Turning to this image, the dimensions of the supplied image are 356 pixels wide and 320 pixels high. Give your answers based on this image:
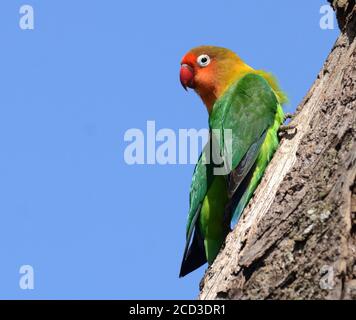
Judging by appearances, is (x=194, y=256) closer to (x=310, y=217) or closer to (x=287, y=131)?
(x=287, y=131)

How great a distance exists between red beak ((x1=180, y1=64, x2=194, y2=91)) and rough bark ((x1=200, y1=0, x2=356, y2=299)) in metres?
2.63

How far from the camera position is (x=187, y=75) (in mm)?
7031

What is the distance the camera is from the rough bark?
346 cm

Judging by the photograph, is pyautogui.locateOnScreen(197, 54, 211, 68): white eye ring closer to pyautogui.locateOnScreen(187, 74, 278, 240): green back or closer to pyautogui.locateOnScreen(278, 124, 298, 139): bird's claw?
pyautogui.locateOnScreen(187, 74, 278, 240): green back

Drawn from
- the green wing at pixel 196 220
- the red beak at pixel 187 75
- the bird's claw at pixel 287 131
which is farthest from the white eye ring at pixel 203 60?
the bird's claw at pixel 287 131

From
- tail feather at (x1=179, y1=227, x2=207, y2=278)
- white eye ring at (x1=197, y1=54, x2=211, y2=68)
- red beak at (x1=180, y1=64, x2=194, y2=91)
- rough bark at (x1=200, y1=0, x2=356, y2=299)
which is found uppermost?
white eye ring at (x1=197, y1=54, x2=211, y2=68)

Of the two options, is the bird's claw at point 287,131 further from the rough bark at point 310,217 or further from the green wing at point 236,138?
the green wing at point 236,138

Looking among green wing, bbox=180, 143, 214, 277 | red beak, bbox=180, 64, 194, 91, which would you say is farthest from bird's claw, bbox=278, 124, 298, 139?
red beak, bbox=180, 64, 194, 91

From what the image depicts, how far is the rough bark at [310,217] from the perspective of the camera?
3.46m

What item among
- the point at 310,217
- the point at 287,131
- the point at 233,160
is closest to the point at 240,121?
the point at 233,160

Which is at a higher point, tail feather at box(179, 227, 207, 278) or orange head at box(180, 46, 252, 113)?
orange head at box(180, 46, 252, 113)

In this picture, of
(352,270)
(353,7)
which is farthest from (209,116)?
(352,270)

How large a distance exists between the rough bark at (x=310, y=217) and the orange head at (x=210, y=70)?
6.92 feet
